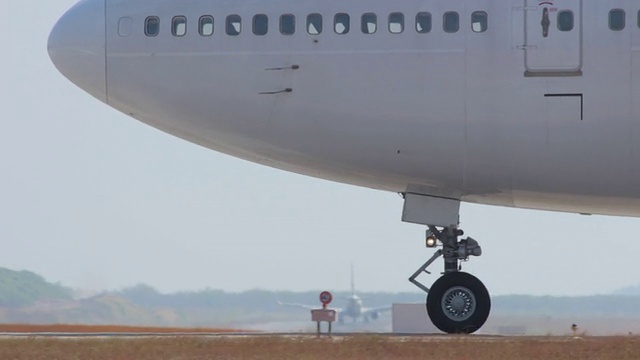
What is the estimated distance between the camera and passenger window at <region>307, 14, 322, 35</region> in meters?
21.9

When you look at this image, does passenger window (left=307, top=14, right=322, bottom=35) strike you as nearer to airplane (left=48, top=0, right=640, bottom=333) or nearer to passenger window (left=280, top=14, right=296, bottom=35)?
airplane (left=48, top=0, right=640, bottom=333)

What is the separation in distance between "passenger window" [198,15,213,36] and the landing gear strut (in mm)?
5022

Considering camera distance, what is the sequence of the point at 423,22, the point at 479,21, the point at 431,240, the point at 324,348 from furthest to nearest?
the point at 431,240 < the point at 423,22 < the point at 479,21 < the point at 324,348

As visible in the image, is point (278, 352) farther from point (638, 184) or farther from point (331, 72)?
point (638, 184)

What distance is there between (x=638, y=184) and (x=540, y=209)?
2.12m

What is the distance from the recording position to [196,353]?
57.6 feet

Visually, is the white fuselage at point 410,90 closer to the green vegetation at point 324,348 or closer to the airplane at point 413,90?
the airplane at point 413,90

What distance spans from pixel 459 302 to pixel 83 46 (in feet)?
23.8

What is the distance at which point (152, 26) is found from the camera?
2228cm

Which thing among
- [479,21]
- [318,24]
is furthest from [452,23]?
[318,24]

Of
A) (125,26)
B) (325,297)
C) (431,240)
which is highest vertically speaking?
(125,26)

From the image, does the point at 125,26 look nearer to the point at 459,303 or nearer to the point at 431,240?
the point at 431,240

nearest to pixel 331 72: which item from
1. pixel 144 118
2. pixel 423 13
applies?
pixel 423 13

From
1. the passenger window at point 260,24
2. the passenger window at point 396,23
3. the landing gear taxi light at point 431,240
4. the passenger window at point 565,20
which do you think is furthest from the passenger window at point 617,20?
the passenger window at point 260,24
